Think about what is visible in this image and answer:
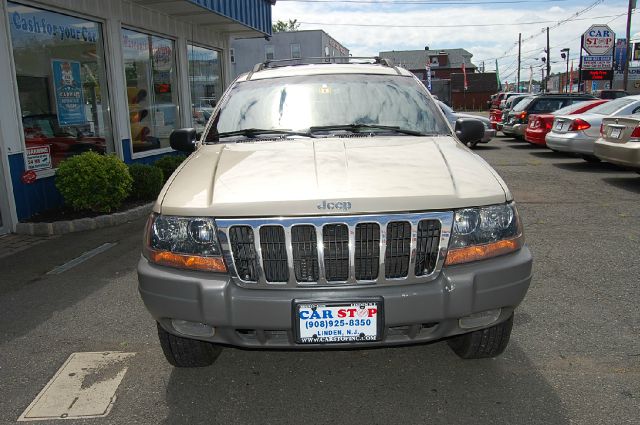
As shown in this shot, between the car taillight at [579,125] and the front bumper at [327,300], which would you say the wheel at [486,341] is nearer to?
the front bumper at [327,300]

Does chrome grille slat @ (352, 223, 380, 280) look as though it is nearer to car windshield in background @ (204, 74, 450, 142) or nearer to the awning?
car windshield in background @ (204, 74, 450, 142)

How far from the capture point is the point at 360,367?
336cm

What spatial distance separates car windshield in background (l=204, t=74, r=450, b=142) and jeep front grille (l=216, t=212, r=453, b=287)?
1.27 metres

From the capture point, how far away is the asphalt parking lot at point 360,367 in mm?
2873

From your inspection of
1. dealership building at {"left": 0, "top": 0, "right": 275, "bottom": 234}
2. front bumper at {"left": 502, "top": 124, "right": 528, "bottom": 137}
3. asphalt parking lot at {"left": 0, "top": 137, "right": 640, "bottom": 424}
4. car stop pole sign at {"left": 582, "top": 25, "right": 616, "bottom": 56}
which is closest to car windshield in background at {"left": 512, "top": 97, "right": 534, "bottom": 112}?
front bumper at {"left": 502, "top": 124, "right": 528, "bottom": 137}

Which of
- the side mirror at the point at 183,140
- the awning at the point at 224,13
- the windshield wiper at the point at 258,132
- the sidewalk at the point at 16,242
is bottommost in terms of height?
the sidewalk at the point at 16,242

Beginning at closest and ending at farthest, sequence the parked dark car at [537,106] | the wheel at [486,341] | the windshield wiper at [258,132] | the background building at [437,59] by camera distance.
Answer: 1. the wheel at [486,341]
2. the windshield wiper at [258,132]
3. the parked dark car at [537,106]
4. the background building at [437,59]

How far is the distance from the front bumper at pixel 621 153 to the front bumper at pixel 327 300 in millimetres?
7452

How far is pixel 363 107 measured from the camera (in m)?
4.02

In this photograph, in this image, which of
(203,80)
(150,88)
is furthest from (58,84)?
(203,80)

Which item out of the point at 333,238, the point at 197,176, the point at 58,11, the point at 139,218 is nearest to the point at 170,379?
the point at 197,176

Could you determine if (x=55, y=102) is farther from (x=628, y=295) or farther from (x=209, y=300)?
(x=628, y=295)

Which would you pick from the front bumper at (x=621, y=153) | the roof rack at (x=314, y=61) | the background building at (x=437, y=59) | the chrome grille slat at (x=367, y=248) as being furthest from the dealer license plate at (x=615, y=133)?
the background building at (x=437, y=59)

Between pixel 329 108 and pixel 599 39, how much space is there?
3057 centimetres
